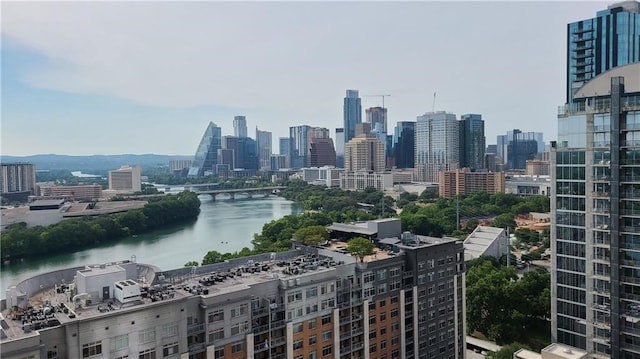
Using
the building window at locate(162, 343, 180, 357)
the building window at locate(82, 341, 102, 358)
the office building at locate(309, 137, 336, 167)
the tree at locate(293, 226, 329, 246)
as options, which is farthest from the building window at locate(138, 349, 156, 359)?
the office building at locate(309, 137, 336, 167)

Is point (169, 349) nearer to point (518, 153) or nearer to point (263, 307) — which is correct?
point (263, 307)

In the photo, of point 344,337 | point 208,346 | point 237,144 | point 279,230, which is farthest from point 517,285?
point 237,144

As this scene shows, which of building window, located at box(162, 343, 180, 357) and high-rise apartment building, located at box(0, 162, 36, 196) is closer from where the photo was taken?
building window, located at box(162, 343, 180, 357)

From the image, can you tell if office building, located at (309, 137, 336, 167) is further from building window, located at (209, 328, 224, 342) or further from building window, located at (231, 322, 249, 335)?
building window, located at (209, 328, 224, 342)

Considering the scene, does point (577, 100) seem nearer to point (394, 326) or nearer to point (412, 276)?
point (412, 276)

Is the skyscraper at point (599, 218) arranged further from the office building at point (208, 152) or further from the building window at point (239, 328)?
the office building at point (208, 152)

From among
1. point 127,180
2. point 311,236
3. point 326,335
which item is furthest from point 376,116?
point 326,335
